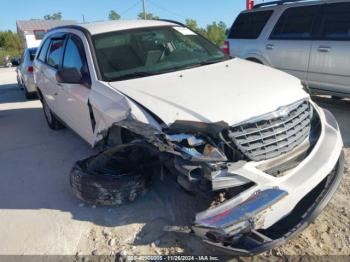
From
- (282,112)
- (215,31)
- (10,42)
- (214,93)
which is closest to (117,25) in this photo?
(214,93)

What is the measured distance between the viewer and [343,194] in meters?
3.73

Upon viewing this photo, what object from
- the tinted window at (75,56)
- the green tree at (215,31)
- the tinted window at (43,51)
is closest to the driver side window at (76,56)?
the tinted window at (75,56)

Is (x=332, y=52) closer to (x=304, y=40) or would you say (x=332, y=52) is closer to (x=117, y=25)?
(x=304, y=40)

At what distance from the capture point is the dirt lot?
124 inches

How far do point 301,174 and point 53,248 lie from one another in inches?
88.8

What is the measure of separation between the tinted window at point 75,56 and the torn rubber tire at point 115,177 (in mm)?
1163

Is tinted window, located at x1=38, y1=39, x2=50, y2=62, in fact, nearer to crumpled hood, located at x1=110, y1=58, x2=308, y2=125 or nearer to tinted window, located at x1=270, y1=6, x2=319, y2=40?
crumpled hood, located at x1=110, y1=58, x2=308, y2=125

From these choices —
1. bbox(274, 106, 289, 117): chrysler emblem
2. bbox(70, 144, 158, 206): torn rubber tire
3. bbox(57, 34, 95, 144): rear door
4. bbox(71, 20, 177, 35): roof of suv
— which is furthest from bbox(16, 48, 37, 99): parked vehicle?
bbox(274, 106, 289, 117): chrysler emblem

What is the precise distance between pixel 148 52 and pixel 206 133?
6.44 feet

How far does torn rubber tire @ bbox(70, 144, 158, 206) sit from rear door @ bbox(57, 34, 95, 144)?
0.66 metres

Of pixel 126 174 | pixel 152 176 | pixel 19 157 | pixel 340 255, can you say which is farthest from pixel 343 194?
pixel 19 157

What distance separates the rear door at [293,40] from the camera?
654 centimetres

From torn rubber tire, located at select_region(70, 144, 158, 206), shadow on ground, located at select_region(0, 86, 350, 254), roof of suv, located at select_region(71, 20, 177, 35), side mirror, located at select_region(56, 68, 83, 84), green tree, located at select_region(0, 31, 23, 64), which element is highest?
roof of suv, located at select_region(71, 20, 177, 35)

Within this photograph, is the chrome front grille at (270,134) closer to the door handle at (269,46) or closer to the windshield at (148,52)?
the windshield at (148,52)
